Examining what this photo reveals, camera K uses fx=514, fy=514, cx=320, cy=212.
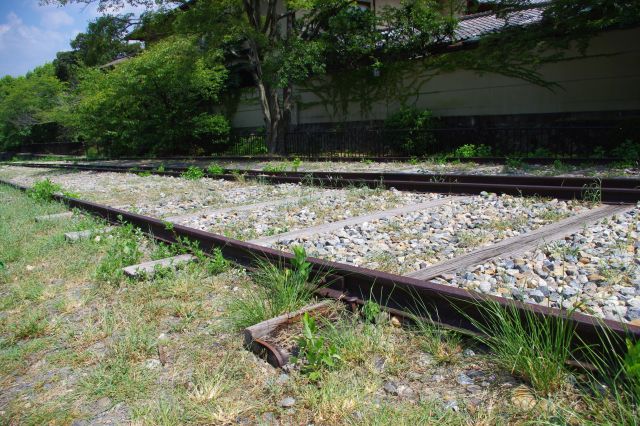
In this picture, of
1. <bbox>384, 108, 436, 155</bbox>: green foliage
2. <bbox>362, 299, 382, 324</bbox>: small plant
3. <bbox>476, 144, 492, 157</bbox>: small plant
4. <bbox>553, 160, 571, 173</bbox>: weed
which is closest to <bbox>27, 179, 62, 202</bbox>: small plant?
<bbox>362, 299, 382, 324</bbox>: small plant

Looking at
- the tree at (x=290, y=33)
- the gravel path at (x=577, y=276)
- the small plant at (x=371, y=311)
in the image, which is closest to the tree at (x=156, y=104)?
the tree at (x=290, y=33)

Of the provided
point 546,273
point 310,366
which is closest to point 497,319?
point 310,366

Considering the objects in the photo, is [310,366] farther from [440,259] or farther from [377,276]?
[440,259]

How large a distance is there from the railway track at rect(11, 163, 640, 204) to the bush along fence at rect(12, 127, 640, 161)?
4134 mm

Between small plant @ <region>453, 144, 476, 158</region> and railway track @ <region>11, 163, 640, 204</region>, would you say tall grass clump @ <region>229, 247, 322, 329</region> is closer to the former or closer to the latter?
railway track @ <region>11, 163, 640, 204</region>

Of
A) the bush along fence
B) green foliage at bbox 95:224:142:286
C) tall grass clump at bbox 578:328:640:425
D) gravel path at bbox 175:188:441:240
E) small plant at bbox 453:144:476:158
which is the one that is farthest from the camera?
small plant at bbox 453:144:476:158

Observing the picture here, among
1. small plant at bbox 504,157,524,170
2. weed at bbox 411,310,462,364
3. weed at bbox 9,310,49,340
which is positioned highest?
small plant at bbox 504,157,524,170

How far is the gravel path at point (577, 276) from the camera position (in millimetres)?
2873

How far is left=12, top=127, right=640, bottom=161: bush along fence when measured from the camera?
1277 cm

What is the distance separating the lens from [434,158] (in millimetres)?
13562

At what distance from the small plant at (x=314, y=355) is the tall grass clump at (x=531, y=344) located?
0.70 meters

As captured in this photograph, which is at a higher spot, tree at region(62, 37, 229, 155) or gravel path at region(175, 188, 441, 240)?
tree at region(62, 37, 229, 155)

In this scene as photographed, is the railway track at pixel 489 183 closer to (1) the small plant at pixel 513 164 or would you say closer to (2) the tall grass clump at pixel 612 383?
(1) the small plant at pixel 513 164

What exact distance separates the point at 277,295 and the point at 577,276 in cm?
195
